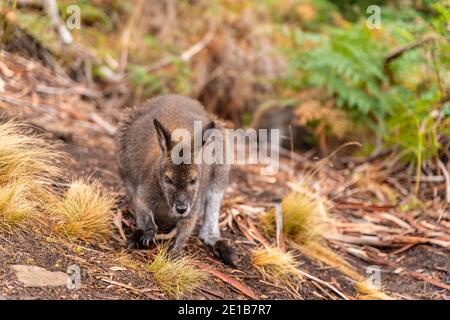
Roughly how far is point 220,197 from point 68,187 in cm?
125

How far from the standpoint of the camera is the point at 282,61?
31.6 ft

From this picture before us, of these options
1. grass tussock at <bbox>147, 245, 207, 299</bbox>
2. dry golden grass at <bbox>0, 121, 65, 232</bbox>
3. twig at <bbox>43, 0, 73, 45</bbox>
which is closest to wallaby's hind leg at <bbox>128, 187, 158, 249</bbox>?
grass tussock at <bbox>147, 245, 207, 299</bbox>

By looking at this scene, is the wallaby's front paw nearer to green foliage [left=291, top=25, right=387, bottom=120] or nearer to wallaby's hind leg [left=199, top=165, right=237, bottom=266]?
wallaby's hind leg [left=199, top=165, right=237, bottom=266]

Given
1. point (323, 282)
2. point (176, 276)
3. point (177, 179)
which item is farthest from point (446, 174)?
point (176, 276)

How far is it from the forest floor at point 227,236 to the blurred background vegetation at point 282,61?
61 cm

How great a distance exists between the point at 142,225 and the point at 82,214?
533 millimetres

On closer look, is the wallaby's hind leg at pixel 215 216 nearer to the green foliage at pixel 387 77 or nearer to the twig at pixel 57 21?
the green foliage at pixel 387 77

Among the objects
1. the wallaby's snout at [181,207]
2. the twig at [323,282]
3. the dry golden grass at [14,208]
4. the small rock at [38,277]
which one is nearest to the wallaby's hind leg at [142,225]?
the wallaby's snout at [181,207]

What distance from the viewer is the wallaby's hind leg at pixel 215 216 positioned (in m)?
4.79

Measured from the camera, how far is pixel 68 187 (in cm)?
496

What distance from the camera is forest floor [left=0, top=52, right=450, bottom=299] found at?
3.88 m

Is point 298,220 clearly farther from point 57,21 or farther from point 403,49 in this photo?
point 57,21

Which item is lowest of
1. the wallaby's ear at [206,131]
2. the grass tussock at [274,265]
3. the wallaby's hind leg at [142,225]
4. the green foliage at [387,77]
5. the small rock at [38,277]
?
the grass tussock at [274,265]

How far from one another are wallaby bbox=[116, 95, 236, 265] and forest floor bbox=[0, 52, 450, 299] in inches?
7.3
